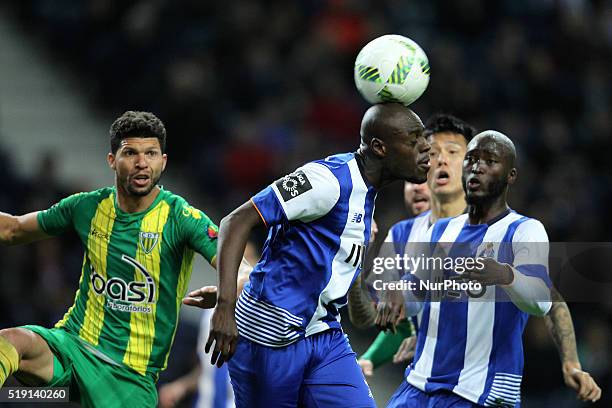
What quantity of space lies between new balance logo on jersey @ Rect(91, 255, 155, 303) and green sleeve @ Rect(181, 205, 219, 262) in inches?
12.1

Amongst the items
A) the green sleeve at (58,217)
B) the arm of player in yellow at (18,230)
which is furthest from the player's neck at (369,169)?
the arm of player in yellow at (18,230)

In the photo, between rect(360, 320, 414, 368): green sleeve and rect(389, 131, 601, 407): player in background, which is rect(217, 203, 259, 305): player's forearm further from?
rect(360, 320, 414, 368): green sleeve

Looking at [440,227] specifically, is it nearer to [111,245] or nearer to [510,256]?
[510,256]

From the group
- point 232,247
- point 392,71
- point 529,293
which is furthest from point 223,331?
point 392,71

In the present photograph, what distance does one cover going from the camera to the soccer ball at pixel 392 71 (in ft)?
18.1

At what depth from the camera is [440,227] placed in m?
6.15

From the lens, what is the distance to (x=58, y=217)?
5.98 metres

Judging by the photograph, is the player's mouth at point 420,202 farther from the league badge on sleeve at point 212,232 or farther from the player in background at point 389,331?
the league badge on sleeve at point 212,232

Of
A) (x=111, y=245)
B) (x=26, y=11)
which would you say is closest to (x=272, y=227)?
(x=111, y=245)

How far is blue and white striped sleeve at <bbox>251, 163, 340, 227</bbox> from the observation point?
4.96m

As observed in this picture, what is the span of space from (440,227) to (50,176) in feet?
16.7

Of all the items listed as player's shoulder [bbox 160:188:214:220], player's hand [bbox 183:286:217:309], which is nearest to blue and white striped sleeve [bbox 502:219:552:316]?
player's hand [bbox 183:286:217:309]

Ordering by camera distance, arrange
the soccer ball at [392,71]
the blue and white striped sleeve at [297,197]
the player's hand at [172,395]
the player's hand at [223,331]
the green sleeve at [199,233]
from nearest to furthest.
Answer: the player's hand at [223,331]
the blue and white striped sleeve at [297,197]
the soccer ball at [392,71]
the green sleeve at [199,233]
the player's hand at [172,395]

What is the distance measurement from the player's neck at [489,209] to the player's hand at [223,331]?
1.78 meters
